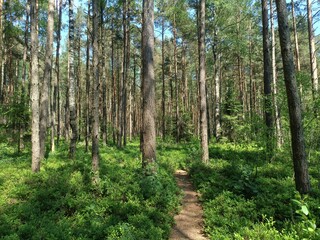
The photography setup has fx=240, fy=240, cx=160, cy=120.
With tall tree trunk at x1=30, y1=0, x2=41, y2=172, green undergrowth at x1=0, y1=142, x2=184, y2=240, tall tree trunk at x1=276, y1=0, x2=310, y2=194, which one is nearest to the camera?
green undergrowth at x1=0, y1=142, x2=184, y2=240

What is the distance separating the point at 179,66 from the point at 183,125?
10.6 metres

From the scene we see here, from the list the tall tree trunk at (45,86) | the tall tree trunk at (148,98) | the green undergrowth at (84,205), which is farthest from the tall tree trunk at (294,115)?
the tall tree trunk at (45,86)

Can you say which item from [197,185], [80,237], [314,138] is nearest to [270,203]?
[197,185]

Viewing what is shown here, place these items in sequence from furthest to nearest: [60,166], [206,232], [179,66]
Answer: [179,66] < [60,166] < [206,232]

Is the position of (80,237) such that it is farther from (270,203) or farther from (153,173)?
(270,203)

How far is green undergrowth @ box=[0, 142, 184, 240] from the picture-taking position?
534 centimetres

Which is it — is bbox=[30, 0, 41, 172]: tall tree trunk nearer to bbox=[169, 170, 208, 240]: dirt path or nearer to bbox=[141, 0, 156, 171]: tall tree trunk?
bbox=[141, 0, 156, 171]: tall tree trunk

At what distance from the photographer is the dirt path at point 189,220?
6.06m

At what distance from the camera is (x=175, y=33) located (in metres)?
23.3

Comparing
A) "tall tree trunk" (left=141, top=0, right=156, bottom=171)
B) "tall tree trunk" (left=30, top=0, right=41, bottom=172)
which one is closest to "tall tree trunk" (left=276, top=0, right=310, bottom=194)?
"tall tree trunk" (left=141, top=0, right=156, bottom=171)

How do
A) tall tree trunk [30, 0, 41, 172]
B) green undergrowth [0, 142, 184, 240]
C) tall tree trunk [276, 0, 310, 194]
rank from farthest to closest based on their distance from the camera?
tall tree trunk [30, 0, 41, 172] < tall tree trunk [276, 0, 310, 194] < green undergrowth [0, 142, 184, 240]

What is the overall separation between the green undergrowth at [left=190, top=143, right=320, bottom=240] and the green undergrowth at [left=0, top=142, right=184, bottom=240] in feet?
4.44

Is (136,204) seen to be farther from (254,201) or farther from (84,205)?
(254,201)

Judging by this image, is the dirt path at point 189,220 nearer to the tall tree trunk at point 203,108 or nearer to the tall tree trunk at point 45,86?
the tall tree trunk at point 203,108
